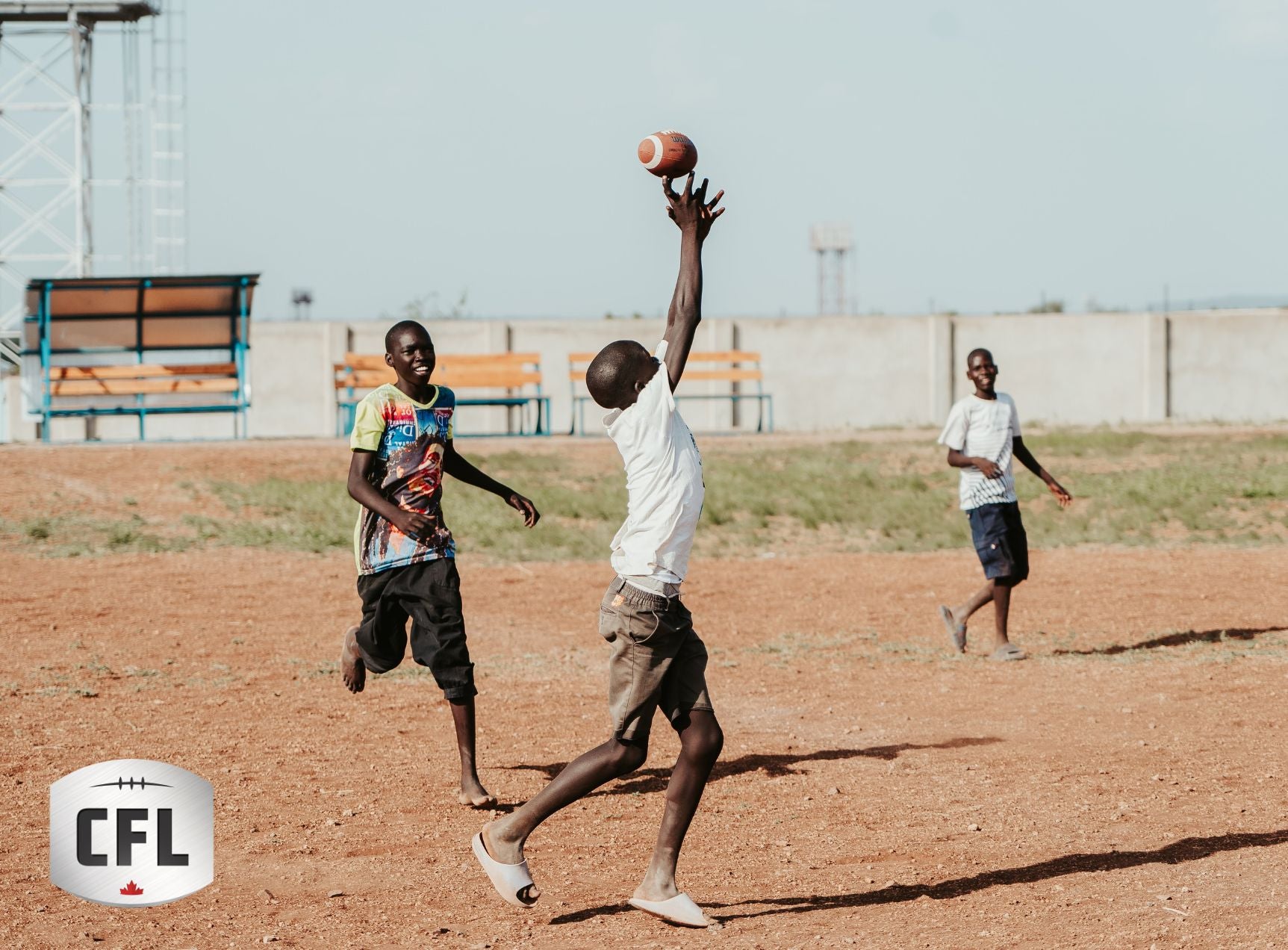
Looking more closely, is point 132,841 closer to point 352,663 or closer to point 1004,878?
point 352,663

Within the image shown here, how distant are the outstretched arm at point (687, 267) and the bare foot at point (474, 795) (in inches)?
82.9

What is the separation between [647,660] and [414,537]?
160cm

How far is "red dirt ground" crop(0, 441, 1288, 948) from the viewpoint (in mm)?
5051

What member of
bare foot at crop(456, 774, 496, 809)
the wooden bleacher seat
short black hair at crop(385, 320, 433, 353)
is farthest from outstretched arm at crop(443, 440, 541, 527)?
the wooden bleacher seat

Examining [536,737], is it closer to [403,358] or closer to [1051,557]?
[403,358]

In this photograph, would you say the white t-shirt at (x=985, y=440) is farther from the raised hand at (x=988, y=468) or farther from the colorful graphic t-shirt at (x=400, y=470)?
the colorful graphic t-shirt at (x=400, y=470)

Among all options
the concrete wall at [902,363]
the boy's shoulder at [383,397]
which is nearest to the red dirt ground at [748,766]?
the boy's shoulder at [383,397]

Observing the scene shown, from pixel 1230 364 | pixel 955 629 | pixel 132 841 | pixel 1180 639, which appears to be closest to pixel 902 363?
pixel 1230 364

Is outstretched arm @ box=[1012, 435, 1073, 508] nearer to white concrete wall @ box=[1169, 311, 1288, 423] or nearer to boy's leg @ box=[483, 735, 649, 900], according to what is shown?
boy's leg @ box=[483, 735, 649, 900]

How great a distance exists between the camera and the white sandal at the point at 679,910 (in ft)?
16.1

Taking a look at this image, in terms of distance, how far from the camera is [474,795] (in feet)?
21.0

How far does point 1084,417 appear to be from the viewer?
32.7 meters

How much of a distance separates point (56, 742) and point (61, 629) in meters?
3.81

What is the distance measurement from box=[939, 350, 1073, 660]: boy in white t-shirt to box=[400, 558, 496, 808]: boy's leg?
13.9 ft
